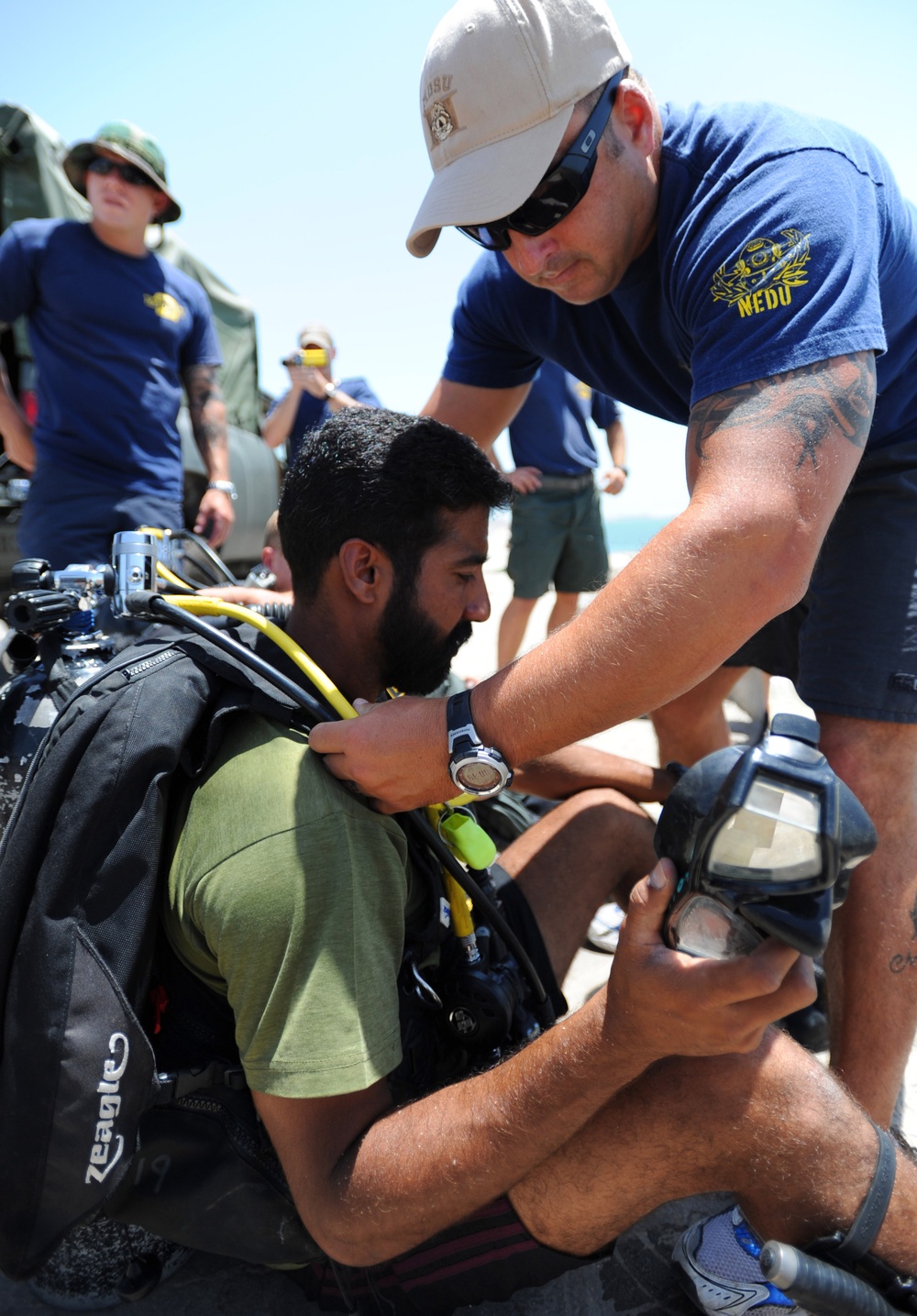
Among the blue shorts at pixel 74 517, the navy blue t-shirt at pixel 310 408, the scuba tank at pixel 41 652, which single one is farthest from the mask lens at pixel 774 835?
the navy blue t-shirt at pixel 310 408

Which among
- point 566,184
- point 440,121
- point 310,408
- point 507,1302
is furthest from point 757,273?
point 310,408

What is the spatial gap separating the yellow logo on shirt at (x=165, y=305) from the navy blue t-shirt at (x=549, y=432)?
2.24m

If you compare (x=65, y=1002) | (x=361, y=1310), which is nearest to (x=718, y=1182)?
(x=361, y=1310)

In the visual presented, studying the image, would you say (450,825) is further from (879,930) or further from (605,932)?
(605,932)

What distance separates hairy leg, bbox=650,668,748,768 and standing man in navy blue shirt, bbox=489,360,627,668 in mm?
2475

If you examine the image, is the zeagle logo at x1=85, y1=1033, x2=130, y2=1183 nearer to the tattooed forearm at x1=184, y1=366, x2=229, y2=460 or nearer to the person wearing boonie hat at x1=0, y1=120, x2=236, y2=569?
the person wearing boonie hat at x1=0, y1=120, x2=236, y2=569

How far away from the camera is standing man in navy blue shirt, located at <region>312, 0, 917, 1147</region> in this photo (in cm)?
148

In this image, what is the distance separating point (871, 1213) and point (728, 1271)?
1.11 feet

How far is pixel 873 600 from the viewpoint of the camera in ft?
6.59

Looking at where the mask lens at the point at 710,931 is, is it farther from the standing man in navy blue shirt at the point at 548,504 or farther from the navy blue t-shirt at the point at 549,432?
the navy blue t-shirt at the point at 549,432

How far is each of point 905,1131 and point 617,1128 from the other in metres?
1.21

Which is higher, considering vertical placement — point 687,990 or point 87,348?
point 87,348

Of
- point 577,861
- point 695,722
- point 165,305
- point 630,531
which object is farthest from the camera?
point 630,531

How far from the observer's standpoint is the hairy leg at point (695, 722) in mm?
2871
